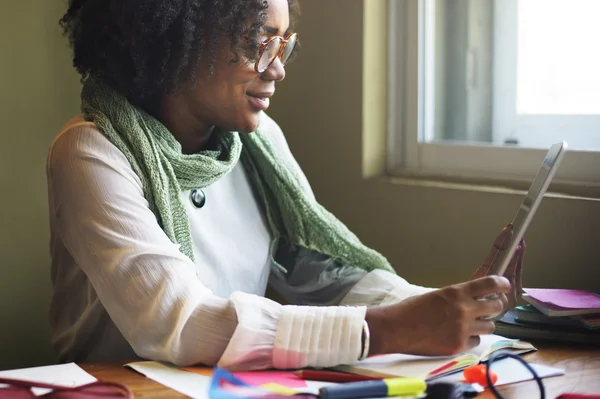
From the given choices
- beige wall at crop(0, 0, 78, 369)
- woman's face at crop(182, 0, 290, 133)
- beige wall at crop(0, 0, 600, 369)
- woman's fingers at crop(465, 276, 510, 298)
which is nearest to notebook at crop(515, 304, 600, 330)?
woman's fingers at crop(465, 276, 510, 298)

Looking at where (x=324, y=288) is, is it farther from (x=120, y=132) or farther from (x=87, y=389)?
(x=87, y=389)

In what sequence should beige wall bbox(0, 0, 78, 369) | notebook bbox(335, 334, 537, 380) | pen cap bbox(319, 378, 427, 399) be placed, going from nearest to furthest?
pen cap bbox(319, 378, 427, 399), notebook bbox(335, 334, 537, 380), beige wall bbox(0, 0, 78, 369)

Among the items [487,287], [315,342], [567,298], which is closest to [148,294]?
[315,342]

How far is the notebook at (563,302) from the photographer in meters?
1.22

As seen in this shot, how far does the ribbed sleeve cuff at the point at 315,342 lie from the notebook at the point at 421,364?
0.03m

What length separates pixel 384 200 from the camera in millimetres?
1847

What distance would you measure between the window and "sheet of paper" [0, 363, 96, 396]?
980mm

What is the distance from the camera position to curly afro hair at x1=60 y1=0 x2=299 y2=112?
1.34 metres

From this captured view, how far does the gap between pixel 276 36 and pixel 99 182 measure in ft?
1.37

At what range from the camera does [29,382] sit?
97cm

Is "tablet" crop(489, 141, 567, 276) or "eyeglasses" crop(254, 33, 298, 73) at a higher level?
"eyeglasses" crop(254, 33, 298, 73)

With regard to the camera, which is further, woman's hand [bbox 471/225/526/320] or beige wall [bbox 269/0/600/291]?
beige wall [bbox 269/0/600/291]

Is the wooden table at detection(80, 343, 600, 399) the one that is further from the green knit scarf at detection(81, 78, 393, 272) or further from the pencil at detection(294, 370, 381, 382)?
the green knit scarf at detection(81, 78, 393, 272)

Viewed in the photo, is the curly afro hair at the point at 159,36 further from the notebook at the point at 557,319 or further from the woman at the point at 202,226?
the notebook at the point at 557,319
